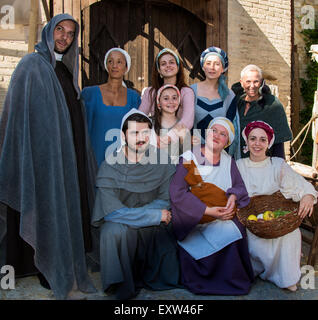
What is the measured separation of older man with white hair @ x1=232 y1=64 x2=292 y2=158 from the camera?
3.46 m

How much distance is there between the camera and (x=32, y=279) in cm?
291

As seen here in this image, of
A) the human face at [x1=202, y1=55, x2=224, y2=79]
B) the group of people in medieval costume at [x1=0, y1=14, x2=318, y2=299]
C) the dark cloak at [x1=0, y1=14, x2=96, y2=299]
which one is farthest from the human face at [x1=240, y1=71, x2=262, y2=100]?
the dark cloak at [x1=0, y1=14, x2=96, y2=299]

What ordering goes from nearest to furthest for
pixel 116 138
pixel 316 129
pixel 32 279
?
1. pixel 32 279
2. pixel 116 138
3. pixel 316 129

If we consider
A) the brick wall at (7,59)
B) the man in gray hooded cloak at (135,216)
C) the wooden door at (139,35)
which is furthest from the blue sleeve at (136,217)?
the brick wall at (7,59)

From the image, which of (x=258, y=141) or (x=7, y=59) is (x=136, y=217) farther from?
(x=7, y=59)

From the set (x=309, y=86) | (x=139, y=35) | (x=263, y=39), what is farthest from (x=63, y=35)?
(x=309, y=86)

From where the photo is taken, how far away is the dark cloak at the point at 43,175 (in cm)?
251

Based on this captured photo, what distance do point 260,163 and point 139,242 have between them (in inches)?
49.0

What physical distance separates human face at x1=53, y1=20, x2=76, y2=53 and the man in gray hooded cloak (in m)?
0.82

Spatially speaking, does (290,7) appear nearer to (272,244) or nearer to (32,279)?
(272,244)

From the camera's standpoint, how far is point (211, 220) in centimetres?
284

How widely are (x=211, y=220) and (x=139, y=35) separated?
13.2ft

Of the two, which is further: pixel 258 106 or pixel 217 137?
pixel 258 106
